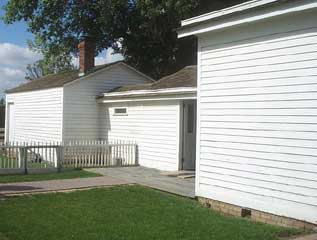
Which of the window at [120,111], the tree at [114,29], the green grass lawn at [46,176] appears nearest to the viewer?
the green grass lawn at [46,176]

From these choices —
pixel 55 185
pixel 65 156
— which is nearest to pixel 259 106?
pixel 55 185

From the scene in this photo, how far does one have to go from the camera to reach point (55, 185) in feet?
45.2

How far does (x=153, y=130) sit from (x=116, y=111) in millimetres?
3153

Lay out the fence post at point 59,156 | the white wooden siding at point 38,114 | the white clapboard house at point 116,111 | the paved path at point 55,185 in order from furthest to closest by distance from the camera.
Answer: the white wooden siding at point 38,114 < the fence post at point 59,156 < the white clapboard house at point 116,111 < the paved path at point 55,185

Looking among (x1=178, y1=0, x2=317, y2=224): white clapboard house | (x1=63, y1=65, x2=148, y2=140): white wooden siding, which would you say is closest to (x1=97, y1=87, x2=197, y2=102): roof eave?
(x1=63, y1=65, x2=148, y2=140): white wooden siding

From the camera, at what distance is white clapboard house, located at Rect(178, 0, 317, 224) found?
354 inches

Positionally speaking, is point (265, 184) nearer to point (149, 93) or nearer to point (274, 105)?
point (274, 105)

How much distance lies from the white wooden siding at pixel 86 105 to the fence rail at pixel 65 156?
75.0 inches

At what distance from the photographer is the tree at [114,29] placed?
101ft

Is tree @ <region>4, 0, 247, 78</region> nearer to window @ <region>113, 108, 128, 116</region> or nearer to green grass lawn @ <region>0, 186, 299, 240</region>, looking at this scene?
window @ <region>113, 108, 128, 116</region>

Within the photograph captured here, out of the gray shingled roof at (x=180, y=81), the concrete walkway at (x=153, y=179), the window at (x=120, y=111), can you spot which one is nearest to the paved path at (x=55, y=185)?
the concrete walkway at (x=153, y=179)

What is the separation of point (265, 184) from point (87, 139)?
13147mm

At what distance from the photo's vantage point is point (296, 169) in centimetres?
914

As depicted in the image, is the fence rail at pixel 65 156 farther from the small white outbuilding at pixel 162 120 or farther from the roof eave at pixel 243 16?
the roof eave at pixel 243 16
